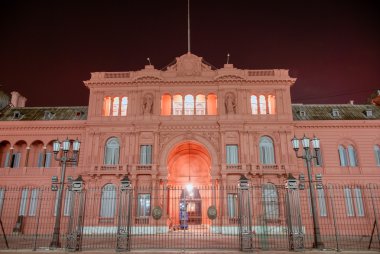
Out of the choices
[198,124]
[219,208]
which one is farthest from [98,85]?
[219,208]

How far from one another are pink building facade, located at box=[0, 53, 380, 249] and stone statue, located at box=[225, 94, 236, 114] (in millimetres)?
115

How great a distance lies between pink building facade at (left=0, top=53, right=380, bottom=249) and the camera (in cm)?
3350

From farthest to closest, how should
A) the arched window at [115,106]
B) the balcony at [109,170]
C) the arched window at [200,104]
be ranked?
the arched window at [115,106] < the arched window at [200,104] < the balcony at [109,170]

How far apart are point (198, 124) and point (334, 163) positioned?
1619 centimetres

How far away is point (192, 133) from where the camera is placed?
34.4m

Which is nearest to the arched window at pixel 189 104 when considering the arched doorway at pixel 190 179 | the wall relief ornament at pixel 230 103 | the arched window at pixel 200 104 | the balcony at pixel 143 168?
the arched window at pixel 200 104

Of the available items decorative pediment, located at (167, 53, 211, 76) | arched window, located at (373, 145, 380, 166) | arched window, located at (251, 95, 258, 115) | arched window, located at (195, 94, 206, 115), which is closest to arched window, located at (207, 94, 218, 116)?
arched window, located at (195, 94, 206, 115)

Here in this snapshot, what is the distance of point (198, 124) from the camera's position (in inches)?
1359

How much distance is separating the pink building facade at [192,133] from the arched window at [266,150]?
0.11 meters

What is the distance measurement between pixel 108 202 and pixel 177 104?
13492mm

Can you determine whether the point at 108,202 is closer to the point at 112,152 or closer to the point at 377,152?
the point at 112,152

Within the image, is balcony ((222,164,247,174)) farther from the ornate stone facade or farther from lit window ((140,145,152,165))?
lit window ((140,145,152,165))

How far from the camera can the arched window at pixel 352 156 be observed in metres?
35.4

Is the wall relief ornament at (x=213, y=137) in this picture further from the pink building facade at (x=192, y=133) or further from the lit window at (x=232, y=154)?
the lit window at (x=232, y=154)
